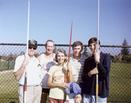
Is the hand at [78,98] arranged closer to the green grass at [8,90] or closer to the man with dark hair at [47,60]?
the man with dark hair at [47,60]

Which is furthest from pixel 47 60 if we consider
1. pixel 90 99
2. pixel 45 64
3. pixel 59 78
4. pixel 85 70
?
pixel 90 99

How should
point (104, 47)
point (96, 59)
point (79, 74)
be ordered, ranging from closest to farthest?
point (96, 59) → point (79, 74) → point (104, 47)

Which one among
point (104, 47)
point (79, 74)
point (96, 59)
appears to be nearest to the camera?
point (96, 59)

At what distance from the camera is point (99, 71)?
671 cm

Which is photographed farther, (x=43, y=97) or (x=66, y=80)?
(x=43, y=97)

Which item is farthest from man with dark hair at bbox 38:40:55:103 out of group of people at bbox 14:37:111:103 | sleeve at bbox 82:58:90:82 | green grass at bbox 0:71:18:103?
green grass at bbox 0:71:18:103

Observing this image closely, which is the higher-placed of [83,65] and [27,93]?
[83,65]

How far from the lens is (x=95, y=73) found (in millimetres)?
6645

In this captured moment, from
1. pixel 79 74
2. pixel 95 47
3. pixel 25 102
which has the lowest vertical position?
pixel 25 102

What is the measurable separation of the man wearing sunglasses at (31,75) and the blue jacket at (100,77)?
813mm

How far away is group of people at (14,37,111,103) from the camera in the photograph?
6.76 metres

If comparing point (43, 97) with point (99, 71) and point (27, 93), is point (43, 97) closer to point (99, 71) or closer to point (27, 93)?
point (27, 93)

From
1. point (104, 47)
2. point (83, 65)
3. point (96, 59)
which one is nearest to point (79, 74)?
point (83, 65)

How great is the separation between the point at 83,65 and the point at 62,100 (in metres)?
0.68
